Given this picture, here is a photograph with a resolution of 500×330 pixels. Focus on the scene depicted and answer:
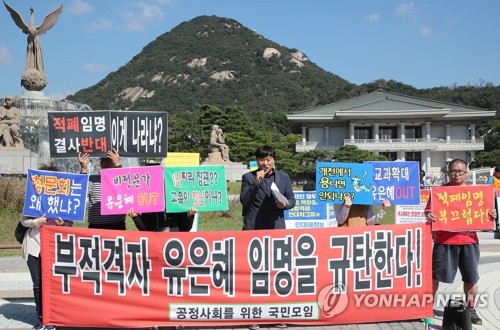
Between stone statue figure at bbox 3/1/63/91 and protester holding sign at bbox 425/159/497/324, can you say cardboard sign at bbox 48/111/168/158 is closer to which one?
protester holding sign at bbox 425/159/497/324

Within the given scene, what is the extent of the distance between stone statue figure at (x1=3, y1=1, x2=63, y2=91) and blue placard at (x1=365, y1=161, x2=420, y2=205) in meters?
20.3

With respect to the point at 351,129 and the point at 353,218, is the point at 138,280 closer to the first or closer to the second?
the point at 353,218

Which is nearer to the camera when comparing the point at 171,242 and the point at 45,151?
the point at 171,242

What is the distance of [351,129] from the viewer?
211 feet

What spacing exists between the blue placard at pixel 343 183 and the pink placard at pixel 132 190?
5.82 ft

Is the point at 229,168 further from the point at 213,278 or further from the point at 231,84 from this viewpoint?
the point at 231,84

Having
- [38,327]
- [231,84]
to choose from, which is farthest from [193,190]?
[231,84]

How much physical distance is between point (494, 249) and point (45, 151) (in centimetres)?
1643

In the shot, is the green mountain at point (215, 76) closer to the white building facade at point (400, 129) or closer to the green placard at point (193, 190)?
the white building facade at point (400, 129)

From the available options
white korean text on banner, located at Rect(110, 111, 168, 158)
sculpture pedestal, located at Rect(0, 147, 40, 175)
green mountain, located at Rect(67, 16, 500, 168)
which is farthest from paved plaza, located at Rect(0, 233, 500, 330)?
green mountain, located at Rect(67, 16, 500, 168)

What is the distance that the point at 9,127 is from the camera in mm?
18734

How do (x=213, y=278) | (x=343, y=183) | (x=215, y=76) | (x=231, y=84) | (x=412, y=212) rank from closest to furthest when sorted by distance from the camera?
1. (x=213, y=278)
2. (x=343, y=183)
3. (x=412, y=212)
4. (x=231, y=84)
5. (x=215, y=76)

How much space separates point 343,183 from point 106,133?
2.67 m

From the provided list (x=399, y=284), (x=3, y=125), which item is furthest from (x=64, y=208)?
(x=3, y=125)
